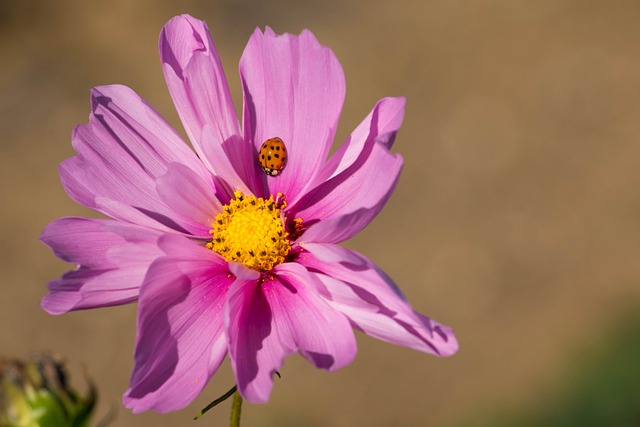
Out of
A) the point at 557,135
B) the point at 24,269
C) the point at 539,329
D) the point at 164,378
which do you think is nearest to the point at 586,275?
the point at 539,329

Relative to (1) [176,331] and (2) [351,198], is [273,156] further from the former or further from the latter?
(1) [176,331]

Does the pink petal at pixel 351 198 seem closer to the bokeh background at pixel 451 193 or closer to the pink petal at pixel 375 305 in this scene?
the pink petal at pixel 375 305

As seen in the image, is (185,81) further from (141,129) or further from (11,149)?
(11,149)

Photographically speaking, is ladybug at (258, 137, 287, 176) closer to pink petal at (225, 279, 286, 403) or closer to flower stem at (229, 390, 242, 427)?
pink petal at (225, 279, 286, 403)

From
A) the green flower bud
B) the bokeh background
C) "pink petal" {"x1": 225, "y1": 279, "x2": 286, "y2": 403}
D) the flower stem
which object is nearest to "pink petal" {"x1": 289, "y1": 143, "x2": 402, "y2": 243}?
"pink petal" {"x1": 225, "y1": 279, "x2": 286, "y2": 403}

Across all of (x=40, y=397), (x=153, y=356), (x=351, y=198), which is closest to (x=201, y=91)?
(x=351, y=198)

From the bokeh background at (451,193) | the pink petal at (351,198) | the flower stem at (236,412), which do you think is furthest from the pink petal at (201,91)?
the bokeh background at (451,193)
